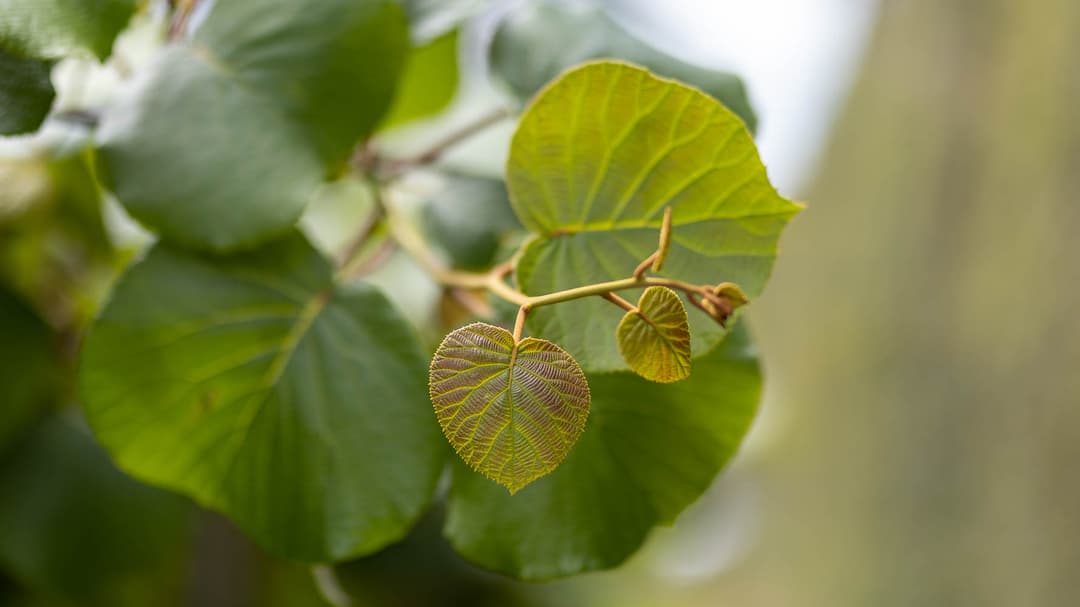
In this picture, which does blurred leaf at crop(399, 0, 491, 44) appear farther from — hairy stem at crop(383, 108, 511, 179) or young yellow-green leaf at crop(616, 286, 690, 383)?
young yellow-green leaf at crop(616, 286, 690, 383)

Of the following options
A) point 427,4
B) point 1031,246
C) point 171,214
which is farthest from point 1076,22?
point 171,214

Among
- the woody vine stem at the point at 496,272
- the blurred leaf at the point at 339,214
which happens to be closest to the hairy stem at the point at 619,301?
the woody vine stem at the point at 496,272

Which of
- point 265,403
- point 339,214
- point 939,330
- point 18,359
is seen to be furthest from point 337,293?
point 939,330

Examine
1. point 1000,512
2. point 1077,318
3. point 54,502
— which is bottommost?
point 1000,512

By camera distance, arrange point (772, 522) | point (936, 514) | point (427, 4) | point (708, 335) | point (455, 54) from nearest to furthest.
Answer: point (708, 335) → point (427, 4) → point (455, 54) → point (936, 514) → point (772, 522)

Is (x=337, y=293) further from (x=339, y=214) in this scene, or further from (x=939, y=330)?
(x=939, y=330)

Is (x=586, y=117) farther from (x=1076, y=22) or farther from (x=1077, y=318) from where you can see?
(x=1076, y=22)
